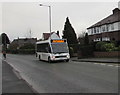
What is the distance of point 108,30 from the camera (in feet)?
160

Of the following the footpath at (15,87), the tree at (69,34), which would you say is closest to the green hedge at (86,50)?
the tree at (69,34)

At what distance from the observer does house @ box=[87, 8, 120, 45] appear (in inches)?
1810

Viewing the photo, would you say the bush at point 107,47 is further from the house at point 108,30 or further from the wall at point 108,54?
the house at point 108,30

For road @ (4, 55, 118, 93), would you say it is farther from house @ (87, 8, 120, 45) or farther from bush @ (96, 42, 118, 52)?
house @ (87, 8, 120, 45)

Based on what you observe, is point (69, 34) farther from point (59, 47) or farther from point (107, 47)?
point (59, 47)

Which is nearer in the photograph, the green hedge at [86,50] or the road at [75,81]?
the road at [75,81]

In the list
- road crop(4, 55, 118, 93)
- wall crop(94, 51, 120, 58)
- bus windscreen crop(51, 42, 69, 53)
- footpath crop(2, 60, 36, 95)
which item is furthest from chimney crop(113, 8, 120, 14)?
footpath crop(2, 60, 36, 95)

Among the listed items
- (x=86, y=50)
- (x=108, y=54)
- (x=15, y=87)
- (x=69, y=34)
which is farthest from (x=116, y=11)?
(x=15, y=87)

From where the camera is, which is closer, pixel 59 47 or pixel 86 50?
pixel 59 47

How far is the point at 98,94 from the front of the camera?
7.08 metres

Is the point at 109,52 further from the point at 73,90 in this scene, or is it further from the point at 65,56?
the point at 73,90

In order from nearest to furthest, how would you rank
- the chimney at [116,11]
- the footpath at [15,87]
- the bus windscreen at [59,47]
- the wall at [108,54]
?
the footpath at [15,87] < the bus windscreen at [59,47] < the wall at [108,54] < the chimney at [116,11]

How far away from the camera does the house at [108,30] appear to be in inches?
1810

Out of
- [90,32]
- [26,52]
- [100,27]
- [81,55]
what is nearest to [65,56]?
[81,55]
